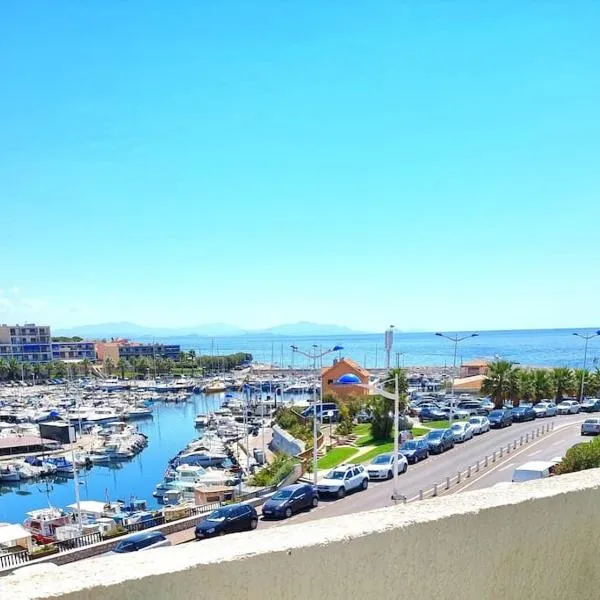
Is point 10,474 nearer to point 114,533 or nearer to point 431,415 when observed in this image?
point 114,533

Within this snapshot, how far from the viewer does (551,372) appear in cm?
4834

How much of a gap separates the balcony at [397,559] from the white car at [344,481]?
59.8ft

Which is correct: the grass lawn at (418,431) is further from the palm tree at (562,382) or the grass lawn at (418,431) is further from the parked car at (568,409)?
the palm tree at (562,382)

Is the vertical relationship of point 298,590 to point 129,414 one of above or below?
above

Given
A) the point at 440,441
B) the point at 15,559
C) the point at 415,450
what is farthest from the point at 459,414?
the point at 15,559

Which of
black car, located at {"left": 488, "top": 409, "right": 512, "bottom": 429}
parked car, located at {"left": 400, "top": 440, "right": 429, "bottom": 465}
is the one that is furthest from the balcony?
black car, located at {"left": 488, "top": 409, "right": 512, "bottom": 429}

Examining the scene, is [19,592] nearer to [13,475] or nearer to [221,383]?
[13,475]

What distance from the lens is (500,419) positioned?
34.5 m

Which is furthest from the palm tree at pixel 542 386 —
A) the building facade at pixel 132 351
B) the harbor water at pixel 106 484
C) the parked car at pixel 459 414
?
the building facade at pixel 132 351

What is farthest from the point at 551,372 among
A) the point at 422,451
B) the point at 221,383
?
the point at 221,383

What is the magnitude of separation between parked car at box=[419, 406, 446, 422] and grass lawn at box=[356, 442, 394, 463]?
11.3 meters

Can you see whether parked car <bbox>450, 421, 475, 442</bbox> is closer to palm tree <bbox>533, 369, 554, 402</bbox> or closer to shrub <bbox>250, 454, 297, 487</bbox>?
shrub <bbox>250, 454, 297, 487</bbox>

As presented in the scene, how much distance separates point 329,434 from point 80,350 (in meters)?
108

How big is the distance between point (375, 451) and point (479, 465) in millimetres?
9174
